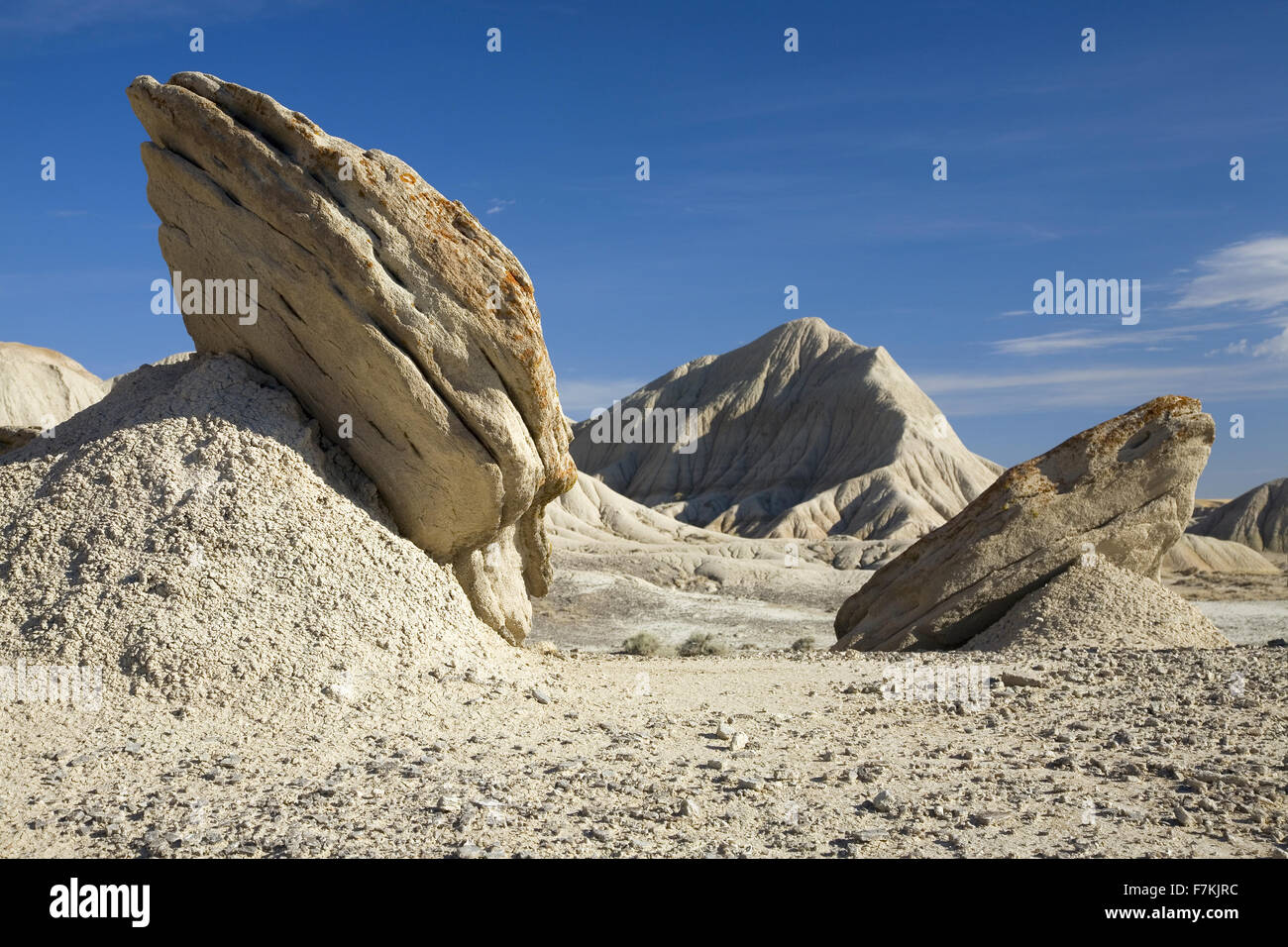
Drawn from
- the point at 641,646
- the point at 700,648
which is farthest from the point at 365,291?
the point at 700,648

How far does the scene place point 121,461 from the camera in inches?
302

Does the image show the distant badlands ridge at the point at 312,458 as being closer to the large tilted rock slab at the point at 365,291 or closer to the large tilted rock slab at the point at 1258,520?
the large tilted rock slab at the point at 365,291

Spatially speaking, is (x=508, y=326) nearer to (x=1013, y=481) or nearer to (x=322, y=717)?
(x=322, y=717)

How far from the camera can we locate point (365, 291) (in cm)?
828

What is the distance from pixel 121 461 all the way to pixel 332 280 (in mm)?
2140

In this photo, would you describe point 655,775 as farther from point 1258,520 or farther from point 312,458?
point 1258,520

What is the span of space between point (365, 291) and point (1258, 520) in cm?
6058

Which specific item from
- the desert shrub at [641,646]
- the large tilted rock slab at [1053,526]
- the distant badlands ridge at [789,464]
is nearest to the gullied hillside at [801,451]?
the distant badlands ridge at [789,464]

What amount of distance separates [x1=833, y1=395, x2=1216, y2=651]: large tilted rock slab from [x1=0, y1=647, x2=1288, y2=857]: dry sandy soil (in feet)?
14.7

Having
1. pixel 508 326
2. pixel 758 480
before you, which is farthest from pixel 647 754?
pixel 758 480

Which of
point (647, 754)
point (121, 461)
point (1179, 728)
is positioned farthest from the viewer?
point (121, 461)

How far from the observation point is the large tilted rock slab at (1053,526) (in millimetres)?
12492

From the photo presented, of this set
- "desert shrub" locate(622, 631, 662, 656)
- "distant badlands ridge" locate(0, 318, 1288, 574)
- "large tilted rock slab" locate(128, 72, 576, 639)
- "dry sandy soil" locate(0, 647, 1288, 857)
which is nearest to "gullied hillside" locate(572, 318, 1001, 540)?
"distant badlands ridge" locate(0, 318, 1288, 574)
